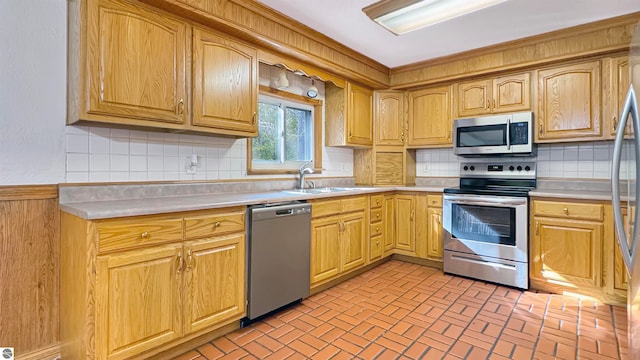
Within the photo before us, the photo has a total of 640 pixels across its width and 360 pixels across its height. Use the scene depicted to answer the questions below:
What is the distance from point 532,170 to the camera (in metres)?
3.42

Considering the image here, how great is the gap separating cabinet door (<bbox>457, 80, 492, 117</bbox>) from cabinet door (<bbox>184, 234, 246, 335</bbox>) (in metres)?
2.88

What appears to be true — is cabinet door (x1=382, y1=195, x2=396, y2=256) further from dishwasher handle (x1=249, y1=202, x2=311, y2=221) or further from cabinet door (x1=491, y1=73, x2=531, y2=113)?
cabinet door (x1=491, y1=73, x2=531, y2=113)

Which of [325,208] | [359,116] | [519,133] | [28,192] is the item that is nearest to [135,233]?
[28,192]

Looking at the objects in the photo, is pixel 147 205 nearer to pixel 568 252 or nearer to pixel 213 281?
Answer: pixel 213 281

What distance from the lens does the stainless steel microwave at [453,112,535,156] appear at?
325cm

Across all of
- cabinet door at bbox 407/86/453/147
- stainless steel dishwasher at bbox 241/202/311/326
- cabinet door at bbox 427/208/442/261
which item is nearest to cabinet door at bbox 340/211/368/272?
stainless steel dishwasher at bbox 241/202/311/326

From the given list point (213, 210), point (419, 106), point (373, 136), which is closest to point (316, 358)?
point (213, 210)

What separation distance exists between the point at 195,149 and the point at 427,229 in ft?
8.49

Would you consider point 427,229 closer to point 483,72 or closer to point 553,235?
point 553,235

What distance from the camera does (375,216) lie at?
356cm

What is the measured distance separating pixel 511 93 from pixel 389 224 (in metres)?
1.90

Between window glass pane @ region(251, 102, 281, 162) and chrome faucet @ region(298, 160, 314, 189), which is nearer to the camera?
window glass pane @ region(251, 102, 281, 162)

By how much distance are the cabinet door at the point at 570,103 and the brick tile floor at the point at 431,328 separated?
152 cm

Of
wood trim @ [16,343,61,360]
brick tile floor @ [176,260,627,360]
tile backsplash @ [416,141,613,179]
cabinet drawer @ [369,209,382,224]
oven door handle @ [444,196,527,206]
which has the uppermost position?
tile backsplash @ [416,141,613,179]
